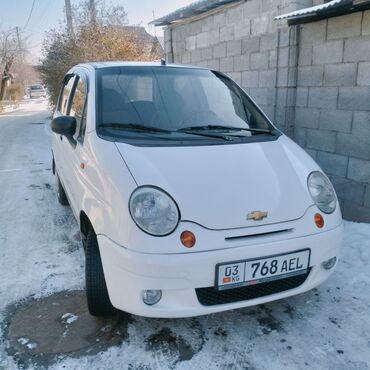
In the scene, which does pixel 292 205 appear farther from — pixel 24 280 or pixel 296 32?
pixel 296 32

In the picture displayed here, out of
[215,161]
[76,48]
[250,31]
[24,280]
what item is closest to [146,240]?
[215,161]

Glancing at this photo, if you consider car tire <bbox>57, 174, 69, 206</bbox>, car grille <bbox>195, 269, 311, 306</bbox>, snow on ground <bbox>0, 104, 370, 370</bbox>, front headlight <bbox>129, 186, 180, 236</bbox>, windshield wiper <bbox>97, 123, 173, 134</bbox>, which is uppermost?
windshield wiper <bbox>97, 123, 173, 134</bbox>

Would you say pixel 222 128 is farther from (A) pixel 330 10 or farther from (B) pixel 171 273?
(A) pixel 330 10

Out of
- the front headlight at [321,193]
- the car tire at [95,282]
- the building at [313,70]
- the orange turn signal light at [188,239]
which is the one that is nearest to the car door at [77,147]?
the car tire at [95,282]

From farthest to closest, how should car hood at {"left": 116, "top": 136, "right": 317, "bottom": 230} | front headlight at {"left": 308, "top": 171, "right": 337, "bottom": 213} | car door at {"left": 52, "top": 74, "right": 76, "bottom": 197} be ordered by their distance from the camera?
1. car door at {"left": 52, "top": 74, "right": 76, "bottom": 197}
2. front headlight at {"left": 308, "top": 171, "right": 337, "bottom": 213}
3. car hood at {"left": 116, "top": 136, "right": 317, "bottom": 230}

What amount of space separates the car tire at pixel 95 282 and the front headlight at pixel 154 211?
521 mm

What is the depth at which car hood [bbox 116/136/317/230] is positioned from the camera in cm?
214

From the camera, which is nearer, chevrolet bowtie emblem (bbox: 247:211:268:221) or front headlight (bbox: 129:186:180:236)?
front headlight (bbox: 129:186:180:236)

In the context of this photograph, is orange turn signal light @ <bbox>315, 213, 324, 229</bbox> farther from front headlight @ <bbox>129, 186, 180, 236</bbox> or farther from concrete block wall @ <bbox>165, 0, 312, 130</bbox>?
concrete block wall @ <bbox>165, 0, 312, 130</bbox>

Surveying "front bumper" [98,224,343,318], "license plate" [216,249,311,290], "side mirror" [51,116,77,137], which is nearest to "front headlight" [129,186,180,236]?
"front bumper" [98,224,343,318]

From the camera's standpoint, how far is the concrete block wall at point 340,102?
3.89 metres

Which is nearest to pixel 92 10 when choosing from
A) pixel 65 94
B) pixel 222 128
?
pixel 65 94

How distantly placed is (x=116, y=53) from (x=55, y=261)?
401 inches

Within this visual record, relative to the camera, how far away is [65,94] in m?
4.22
